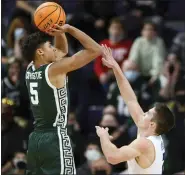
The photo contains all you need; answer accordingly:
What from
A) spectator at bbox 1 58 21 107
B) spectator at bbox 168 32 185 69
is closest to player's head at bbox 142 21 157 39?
spectator at bbox 168 32 185 69

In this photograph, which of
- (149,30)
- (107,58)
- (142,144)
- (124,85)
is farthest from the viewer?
(149,30)

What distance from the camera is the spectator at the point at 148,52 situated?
11016 mm

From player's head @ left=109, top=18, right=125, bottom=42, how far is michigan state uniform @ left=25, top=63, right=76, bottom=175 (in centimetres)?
470

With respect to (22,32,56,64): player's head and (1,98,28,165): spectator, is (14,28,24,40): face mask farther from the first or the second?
(22,32,56,64): player's head

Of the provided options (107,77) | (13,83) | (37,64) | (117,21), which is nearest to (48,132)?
(37,64)

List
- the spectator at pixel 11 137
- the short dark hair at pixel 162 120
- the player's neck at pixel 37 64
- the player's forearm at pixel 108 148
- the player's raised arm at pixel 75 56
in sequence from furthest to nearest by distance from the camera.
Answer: the spectator at pixel 11 137 < the player's neck at pixel 37 64 < the player's raised arm at pixel 75 56 < the short dark hair at pixel 162 120 < the player's forearm at pixel 108 148

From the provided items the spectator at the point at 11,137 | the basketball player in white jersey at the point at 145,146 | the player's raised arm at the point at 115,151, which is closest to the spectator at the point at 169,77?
the spectator at the point at 11,137

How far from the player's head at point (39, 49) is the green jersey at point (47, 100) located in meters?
0.14

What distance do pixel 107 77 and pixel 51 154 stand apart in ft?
15.4

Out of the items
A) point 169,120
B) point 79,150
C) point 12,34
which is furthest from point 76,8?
point 169,120

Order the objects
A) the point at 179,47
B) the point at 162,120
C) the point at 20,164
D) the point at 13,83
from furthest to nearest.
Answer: the point at 179,47 → the point at 13,83 → the point at 20,164 → the point at 162,120

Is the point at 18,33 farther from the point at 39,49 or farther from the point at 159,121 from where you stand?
the point at 159,121

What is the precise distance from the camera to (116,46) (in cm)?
1123

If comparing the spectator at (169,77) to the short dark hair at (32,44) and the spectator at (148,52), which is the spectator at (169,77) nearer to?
the spectator at (148,52)
